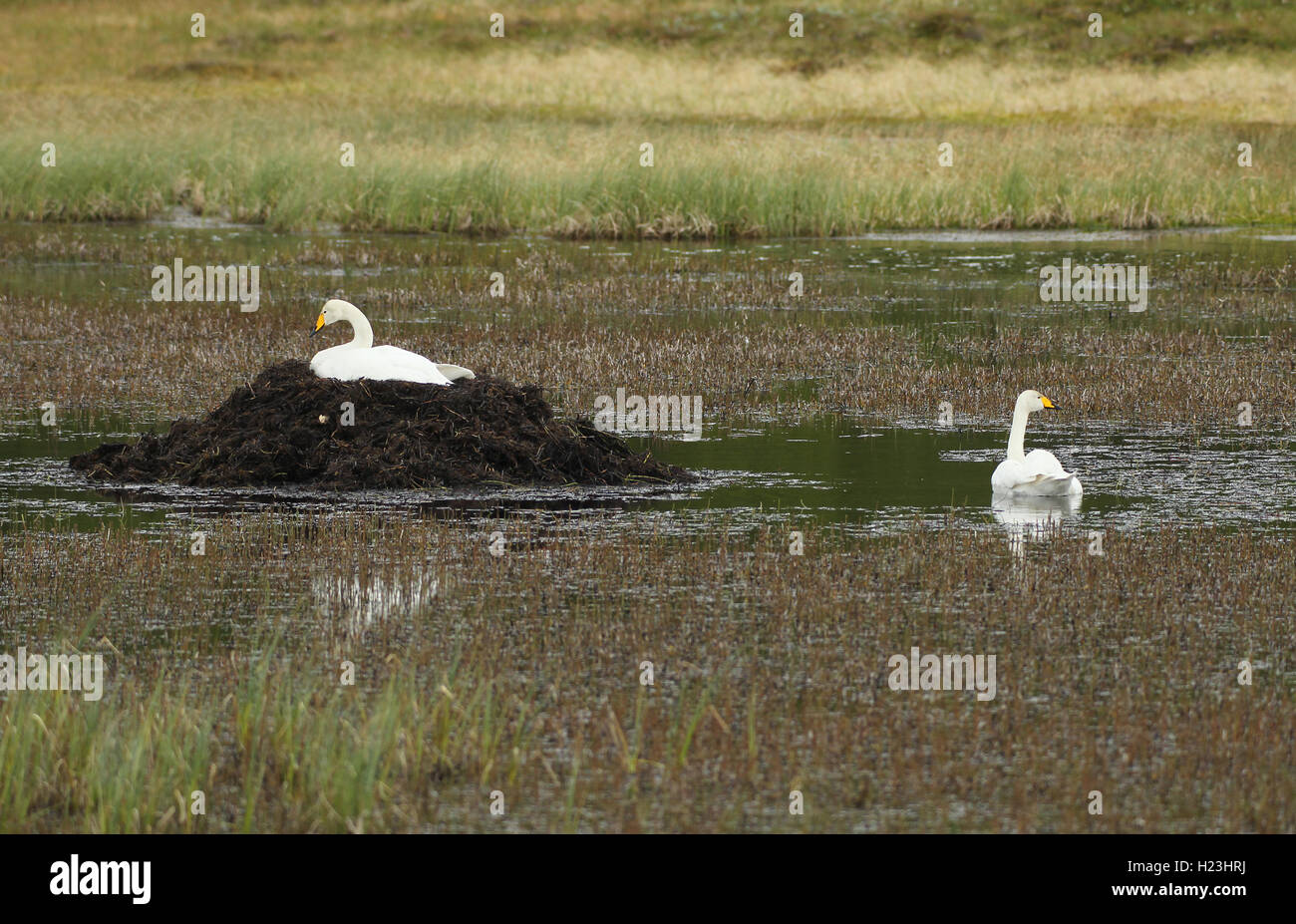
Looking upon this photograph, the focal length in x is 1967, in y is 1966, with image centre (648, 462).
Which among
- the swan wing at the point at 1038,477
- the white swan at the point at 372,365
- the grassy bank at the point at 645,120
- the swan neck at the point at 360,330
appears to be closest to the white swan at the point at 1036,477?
the swan wing at the point at 1038,477

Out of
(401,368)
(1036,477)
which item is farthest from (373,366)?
(1036,477)

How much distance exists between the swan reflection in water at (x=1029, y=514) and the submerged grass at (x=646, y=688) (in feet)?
0.47

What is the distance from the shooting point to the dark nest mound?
12.8m

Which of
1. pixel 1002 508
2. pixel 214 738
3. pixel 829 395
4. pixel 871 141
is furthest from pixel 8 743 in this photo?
pixel 871 141

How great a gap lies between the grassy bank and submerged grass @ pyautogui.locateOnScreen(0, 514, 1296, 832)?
21.2 meters

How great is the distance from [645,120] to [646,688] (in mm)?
44281

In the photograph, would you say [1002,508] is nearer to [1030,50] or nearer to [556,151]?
[556,151]

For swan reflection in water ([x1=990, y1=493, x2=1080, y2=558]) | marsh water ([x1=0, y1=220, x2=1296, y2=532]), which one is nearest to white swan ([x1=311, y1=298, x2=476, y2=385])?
marsh water ([x1=0, y1=220, x2=1296, y2=532])

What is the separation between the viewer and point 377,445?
13.0 m

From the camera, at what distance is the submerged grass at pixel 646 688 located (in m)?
6.80

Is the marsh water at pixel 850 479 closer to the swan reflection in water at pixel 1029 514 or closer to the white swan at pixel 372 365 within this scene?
the swan reflection in water at pixel 1029 514

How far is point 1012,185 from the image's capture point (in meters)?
32.8

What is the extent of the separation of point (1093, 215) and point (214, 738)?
27296 millimetres

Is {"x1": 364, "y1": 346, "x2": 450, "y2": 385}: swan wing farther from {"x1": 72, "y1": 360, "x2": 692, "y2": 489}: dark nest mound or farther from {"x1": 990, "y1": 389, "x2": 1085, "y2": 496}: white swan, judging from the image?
{"x1": 990, "y1": 389, "x2": 1085, "y2": 496}: white swan
